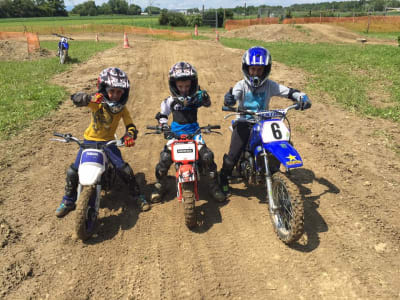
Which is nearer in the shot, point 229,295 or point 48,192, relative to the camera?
point 229,295

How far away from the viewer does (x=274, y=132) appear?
4.07 metres

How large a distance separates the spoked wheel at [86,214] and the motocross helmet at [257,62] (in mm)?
3028

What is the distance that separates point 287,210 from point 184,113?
2358 mm

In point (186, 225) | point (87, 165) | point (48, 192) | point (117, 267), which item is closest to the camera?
point (117, 267)

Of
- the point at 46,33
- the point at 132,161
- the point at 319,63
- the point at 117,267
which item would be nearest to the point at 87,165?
the point at 117,267

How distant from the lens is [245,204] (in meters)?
4.89

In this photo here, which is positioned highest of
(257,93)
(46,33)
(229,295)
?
(46,33)

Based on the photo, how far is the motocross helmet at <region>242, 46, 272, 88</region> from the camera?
4.43m

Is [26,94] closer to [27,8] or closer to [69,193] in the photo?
[69,193]

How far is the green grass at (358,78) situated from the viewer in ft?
29.0

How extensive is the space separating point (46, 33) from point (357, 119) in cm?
4475

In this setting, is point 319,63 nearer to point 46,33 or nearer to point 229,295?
point 229,295

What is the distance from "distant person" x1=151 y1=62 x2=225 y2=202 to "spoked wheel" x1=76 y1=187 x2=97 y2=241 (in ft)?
3.59

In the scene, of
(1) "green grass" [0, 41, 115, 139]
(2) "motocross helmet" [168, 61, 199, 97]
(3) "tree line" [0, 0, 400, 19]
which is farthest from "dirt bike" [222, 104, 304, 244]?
(3) "tree line" [0, 0, 400, 19]
